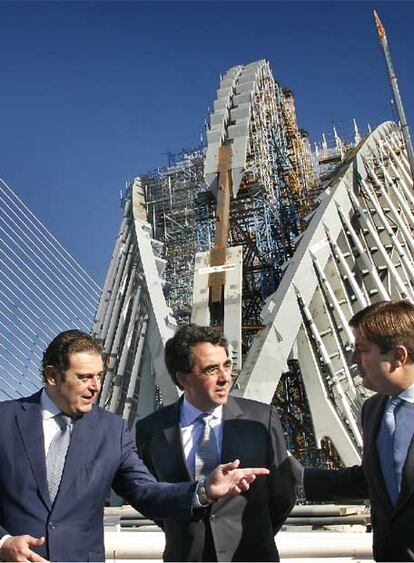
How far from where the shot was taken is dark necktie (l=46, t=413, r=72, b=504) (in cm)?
255

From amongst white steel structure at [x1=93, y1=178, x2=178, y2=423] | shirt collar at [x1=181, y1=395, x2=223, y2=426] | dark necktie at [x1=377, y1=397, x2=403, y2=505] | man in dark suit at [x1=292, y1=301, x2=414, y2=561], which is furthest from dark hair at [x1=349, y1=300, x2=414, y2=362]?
white steel structure at [x1=93, y1=178, x2=178, y2=423]

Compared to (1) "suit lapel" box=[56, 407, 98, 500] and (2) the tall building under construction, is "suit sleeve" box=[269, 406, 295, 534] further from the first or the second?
(2) the tall building under construction

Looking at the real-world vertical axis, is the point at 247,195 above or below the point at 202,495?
above

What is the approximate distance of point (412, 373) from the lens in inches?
95.3

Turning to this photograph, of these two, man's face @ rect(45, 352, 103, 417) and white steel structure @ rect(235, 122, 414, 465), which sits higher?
white steel structure @ rect(235, 122, 414, 465)

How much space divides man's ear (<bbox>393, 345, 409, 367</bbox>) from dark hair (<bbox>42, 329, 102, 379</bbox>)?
139 centimetres

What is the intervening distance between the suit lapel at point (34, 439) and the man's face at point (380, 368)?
4.90 ft

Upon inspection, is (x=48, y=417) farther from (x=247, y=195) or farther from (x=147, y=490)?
(x=247, y=195)

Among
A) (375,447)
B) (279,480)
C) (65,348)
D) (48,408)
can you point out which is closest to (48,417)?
(48,408)

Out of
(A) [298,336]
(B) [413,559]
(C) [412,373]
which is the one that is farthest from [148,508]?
(A) [298,336]

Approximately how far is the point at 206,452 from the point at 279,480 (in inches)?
16.3

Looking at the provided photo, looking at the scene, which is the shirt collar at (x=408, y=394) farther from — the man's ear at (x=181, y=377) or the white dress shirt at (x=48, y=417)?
the white dress shirt at (x=48, y=417)

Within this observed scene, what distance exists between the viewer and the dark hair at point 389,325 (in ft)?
7.91

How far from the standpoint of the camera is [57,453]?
2.61 meters
